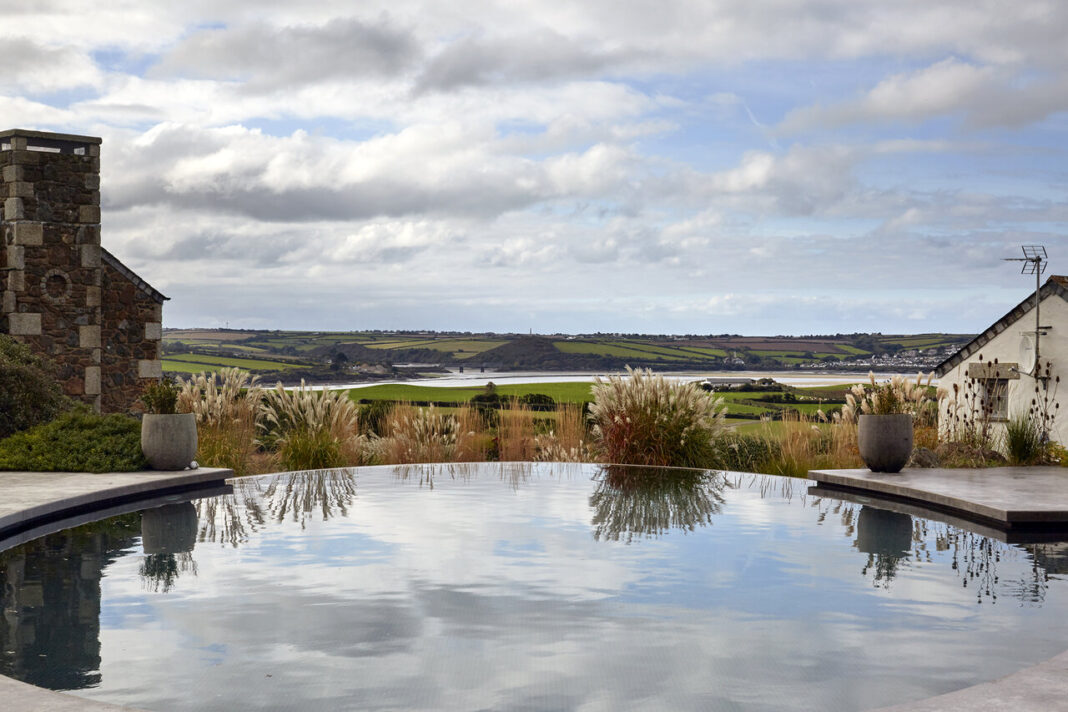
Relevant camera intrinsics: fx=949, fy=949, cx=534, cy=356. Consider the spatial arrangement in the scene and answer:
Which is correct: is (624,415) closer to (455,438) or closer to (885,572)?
(455,438)

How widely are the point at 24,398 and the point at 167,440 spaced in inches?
131

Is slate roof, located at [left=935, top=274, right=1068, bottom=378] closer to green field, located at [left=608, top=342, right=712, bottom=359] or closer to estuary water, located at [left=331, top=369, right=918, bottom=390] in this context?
estuary water, located at [left=331, top=369, right=918, bottom=390]

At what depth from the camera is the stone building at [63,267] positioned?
16156 mm

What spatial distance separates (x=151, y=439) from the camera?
9.77 m

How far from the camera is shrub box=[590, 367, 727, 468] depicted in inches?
454

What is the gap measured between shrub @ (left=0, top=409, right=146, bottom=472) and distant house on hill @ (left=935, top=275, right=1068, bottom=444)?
13694 mm

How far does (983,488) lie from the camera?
884cm

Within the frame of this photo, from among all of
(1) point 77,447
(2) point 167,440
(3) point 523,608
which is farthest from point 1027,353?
(1) point 77,447

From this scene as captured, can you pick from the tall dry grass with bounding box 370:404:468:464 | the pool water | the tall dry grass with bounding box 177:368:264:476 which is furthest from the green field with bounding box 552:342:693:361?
the pool water

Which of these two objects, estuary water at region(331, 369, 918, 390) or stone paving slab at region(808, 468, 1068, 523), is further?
estuary water at region(331, 369, 918, 390)

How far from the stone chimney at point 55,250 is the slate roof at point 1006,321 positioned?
17.8 m

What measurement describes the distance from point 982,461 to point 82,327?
1436cm

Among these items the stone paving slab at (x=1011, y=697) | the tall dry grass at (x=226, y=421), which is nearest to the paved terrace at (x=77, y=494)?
the tall dry grass at (x=226, y=421)

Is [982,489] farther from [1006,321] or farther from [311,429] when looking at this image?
[1006,321]
